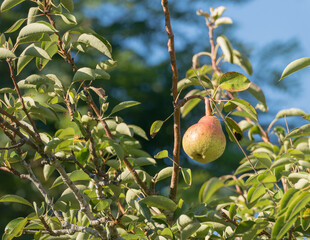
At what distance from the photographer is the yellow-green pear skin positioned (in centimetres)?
96

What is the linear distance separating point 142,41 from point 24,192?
333 cm

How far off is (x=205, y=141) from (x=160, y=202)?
0.16 m

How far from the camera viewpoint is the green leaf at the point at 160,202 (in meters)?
0.97

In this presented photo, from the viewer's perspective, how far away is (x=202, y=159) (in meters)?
0.98

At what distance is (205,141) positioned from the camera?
96 centimetres

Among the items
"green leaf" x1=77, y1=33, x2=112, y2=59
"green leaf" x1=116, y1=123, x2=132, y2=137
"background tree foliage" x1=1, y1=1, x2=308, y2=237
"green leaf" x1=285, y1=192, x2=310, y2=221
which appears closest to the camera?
"green leaf" x1=285, y1=192, x2=310, y2=221

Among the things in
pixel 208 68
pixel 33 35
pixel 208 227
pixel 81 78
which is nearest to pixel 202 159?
pixel 208 227

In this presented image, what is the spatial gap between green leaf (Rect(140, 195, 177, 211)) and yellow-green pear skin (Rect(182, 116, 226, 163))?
0.36 feet

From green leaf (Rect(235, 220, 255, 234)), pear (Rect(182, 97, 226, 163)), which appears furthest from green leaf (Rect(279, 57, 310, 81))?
green leaf (Rect(235, 220, 255, 234))

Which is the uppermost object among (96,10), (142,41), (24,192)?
(96,10)

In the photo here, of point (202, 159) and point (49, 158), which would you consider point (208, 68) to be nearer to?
point (202, 159)

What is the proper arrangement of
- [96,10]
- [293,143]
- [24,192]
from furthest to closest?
[96,10]
[24,192]
[293,143]

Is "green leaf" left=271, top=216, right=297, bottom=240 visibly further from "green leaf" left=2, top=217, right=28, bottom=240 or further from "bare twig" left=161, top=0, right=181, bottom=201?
"green leaf" left=2, top=217, right=28, bottom=240

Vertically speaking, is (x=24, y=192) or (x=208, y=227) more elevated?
(x=208, y=227)
